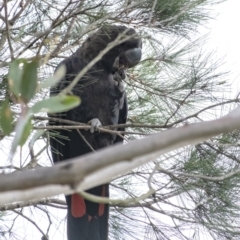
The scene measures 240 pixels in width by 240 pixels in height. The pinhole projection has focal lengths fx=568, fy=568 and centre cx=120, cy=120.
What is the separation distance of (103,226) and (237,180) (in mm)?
601

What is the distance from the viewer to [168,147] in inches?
20.8

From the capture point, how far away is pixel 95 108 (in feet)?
6.90

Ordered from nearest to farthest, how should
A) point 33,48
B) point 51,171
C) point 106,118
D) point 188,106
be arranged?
point 51,171 → point 33,48 → point 188,106 → point 106,118

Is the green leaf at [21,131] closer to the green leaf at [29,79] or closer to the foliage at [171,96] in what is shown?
the green leaf at [29,79]

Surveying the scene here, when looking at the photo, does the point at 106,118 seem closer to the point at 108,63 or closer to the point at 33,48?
the point at 108,63

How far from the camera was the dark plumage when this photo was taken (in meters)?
2.07

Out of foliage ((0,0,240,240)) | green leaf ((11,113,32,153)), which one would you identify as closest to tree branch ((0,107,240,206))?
green leaf ((11,113,32,153))

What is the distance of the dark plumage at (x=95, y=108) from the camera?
6.79 ft

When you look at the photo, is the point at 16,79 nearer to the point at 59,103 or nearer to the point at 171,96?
the point at 59,103

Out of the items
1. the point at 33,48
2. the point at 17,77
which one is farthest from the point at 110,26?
the point at 17,77

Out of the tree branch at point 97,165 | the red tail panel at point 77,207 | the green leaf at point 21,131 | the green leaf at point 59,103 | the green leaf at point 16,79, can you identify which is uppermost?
the red tail panel at point 77,207

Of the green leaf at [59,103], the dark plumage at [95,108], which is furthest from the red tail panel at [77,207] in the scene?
the green leaf at [59,103]

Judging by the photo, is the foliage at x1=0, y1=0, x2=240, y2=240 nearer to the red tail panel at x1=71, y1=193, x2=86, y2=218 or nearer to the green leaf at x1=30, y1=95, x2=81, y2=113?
the red tail panel at x1=71, y1=193, x2=86, y2=218

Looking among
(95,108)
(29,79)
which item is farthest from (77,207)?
(29,79)
